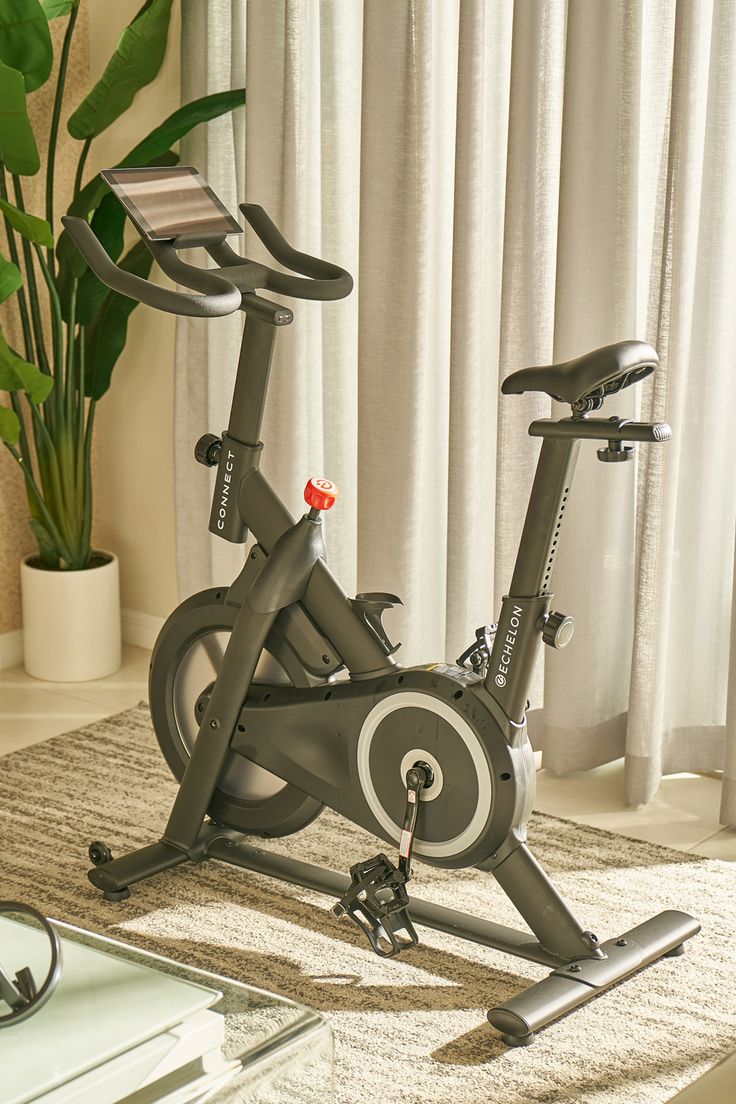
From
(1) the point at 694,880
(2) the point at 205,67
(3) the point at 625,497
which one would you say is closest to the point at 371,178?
(2) the point at 205,67

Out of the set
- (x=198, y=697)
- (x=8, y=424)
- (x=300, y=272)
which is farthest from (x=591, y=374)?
(x=8, y=424)

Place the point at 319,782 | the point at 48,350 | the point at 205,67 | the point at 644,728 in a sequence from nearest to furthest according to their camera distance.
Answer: the point at 319,782 < the point at 644,728 < the point at 205,67 < the point at 48,350

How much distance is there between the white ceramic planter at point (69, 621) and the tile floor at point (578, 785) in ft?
0.13

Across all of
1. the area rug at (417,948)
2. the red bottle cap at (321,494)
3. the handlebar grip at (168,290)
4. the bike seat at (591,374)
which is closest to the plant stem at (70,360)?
the area rug at (417,948)

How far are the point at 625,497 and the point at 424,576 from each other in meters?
0.50

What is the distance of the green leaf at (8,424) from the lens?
3211 mm

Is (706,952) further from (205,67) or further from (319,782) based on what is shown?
(205,67)

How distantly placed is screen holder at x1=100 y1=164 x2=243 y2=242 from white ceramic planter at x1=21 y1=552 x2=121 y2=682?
4.63ft

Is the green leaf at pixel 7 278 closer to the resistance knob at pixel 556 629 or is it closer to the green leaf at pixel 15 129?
the green leaf at pixel 15 129

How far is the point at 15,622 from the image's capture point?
3.81 m

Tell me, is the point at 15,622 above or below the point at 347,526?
below

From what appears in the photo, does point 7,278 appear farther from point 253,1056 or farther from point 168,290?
point 253,1056

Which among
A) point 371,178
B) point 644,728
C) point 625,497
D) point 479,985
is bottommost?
point 479,985

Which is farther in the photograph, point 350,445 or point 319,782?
point 350,445
